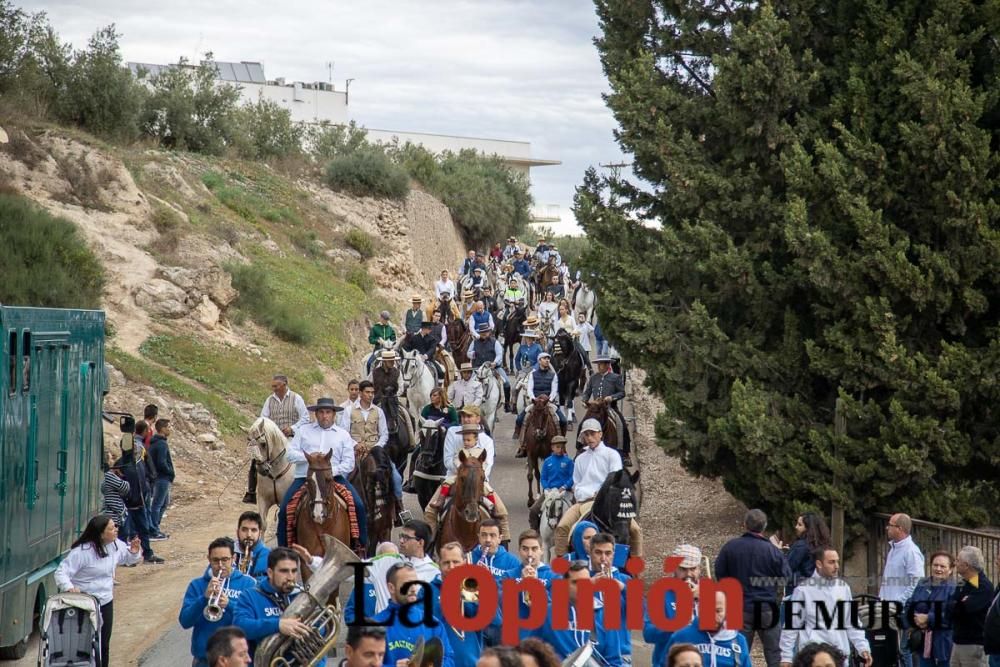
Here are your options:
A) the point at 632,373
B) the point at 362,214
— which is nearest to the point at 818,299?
the point at 632,373

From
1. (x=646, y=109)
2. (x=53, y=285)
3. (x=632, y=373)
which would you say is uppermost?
(x=646, y=109)

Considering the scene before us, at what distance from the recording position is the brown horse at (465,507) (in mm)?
14555

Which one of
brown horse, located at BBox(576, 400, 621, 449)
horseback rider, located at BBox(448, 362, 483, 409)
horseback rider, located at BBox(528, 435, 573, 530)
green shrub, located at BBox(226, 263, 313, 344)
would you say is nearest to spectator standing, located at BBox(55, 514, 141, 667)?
horseback rider, located at BBox(528, 435, 573, 530)

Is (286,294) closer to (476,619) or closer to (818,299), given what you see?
(818,299)

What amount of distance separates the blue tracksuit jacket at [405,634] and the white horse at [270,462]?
23.7 ft

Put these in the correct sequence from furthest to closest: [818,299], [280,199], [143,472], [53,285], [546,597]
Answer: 1. [280,199]
2. [53,285]
3. [143,472]
4. [818,299]
5. [546,597]

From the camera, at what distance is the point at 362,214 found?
56.8 metres

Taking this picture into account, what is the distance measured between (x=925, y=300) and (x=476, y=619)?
339 inches

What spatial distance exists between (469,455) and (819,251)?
5096 millimetres

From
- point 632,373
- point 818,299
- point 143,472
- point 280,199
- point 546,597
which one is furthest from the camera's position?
point 280,199

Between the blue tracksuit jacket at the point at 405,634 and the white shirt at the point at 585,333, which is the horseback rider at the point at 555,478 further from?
the white shirt at the point at 585,333

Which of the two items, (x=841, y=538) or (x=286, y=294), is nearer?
(x=841, y=538)

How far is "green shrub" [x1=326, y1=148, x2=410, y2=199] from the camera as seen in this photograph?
5878 centimetres

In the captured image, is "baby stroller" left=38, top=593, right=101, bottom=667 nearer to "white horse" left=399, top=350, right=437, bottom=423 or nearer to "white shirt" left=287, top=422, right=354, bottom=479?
"white shirt" left=287, top=422, right=354, bottom=479
